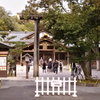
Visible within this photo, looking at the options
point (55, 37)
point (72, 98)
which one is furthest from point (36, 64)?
point (72, 98)

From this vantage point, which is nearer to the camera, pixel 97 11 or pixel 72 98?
pixel 72 98

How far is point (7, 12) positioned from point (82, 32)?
138ft

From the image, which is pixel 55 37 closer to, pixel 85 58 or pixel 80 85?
pixel 85 58

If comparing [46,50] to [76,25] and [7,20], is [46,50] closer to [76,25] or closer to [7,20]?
[7,20]

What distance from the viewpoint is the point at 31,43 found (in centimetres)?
3181

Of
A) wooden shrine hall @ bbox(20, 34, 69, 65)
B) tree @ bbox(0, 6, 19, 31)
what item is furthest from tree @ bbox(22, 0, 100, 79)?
tree @ bbox(0, 6, 19, 31)

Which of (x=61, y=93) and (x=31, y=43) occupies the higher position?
(x=31, y=43)

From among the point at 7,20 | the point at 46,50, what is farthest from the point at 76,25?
the point at 7,20

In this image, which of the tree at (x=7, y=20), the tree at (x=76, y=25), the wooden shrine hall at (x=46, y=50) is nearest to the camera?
the tree at (x=76, y=25)

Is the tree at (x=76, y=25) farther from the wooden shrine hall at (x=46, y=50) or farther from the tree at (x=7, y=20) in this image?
the tree at (x=7, y=20)

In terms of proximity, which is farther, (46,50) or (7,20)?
(7,20)

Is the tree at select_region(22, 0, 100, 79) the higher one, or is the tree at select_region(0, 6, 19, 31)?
the tree at select_region(0, 6, 19, 31)

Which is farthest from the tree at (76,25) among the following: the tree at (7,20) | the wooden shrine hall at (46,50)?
the tree at (7,20)

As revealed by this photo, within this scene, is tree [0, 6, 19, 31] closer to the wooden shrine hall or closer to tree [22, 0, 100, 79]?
the wooden shrine hall
